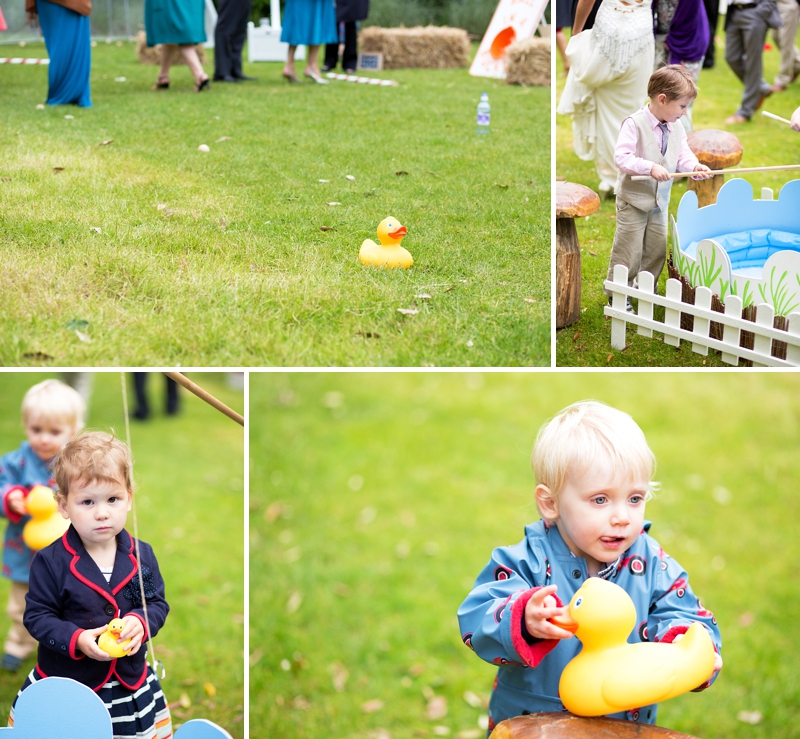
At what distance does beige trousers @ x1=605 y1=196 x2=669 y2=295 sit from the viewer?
457 cm

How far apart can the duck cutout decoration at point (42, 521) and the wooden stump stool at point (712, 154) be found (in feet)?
13.2

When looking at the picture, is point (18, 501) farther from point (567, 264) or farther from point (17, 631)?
point (567, 264)

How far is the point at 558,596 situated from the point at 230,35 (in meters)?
10.2

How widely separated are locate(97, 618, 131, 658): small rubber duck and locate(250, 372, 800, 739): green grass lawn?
5.61 feet

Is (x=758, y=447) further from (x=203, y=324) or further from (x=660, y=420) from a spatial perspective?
(x=203, y=324)

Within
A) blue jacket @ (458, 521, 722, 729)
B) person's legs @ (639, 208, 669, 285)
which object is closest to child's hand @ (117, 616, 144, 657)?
blue jacket @ (458, 521, 722, 729)

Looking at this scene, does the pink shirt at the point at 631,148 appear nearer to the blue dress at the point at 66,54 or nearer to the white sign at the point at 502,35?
the blue dress at the point at 66,54

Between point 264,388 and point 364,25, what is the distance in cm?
1607

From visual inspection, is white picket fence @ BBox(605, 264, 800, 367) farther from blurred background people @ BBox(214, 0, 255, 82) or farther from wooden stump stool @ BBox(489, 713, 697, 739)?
blurred background people @ BBox(214, 0, 255, 82)

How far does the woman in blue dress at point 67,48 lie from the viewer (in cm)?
870

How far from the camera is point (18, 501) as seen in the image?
12.5 ft

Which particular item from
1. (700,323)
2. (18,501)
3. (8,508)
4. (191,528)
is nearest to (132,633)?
(18,501)

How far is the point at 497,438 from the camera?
6.64 meters

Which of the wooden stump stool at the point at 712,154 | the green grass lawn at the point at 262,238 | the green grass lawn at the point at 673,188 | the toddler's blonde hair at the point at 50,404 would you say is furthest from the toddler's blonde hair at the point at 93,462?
the wooden stump stool at the point at 712,154
